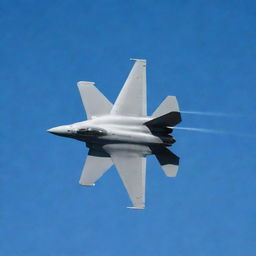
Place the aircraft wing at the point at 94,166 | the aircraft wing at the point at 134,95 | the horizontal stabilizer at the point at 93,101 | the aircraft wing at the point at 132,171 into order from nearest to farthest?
the aircraft wing at the point at 132,171 → the aircraft wing at the point at 94,166 → the aircraft wing at the point at 134,95 → the horizontal stabilizer at the point at 93,101

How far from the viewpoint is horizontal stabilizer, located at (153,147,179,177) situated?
109 ft

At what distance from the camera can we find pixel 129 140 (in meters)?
33.3

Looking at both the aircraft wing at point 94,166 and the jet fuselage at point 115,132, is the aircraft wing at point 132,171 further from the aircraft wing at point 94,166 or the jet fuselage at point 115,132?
the jet fuselage at point 115,132

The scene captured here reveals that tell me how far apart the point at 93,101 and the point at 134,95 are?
2.47m

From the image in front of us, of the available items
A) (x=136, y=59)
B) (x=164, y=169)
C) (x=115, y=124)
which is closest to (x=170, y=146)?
(x=164, y=169)

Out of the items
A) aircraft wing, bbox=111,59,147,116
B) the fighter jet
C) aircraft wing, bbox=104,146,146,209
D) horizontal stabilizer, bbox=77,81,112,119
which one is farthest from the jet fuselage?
horizontal stabilizer, bbox=77,81,112,119

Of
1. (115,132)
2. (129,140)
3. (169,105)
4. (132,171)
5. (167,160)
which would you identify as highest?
(169,105)

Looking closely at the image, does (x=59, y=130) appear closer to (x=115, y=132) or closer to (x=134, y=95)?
(x=115, y=132)

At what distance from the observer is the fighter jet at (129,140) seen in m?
33.2

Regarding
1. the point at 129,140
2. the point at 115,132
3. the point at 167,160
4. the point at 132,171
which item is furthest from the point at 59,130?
the point at 167,160

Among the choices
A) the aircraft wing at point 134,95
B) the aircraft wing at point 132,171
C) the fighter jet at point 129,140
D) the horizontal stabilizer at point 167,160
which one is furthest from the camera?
the aircraft wing at point 134,95

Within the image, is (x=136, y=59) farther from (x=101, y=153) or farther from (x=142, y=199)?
(x=142, y=199)

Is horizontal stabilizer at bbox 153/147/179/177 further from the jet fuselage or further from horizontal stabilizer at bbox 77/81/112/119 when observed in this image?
horizontal stabilizer at bbox 77/81/112/119

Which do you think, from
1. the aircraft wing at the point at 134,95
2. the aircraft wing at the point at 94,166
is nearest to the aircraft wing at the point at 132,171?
the aircraft wing at the point at 94,166
